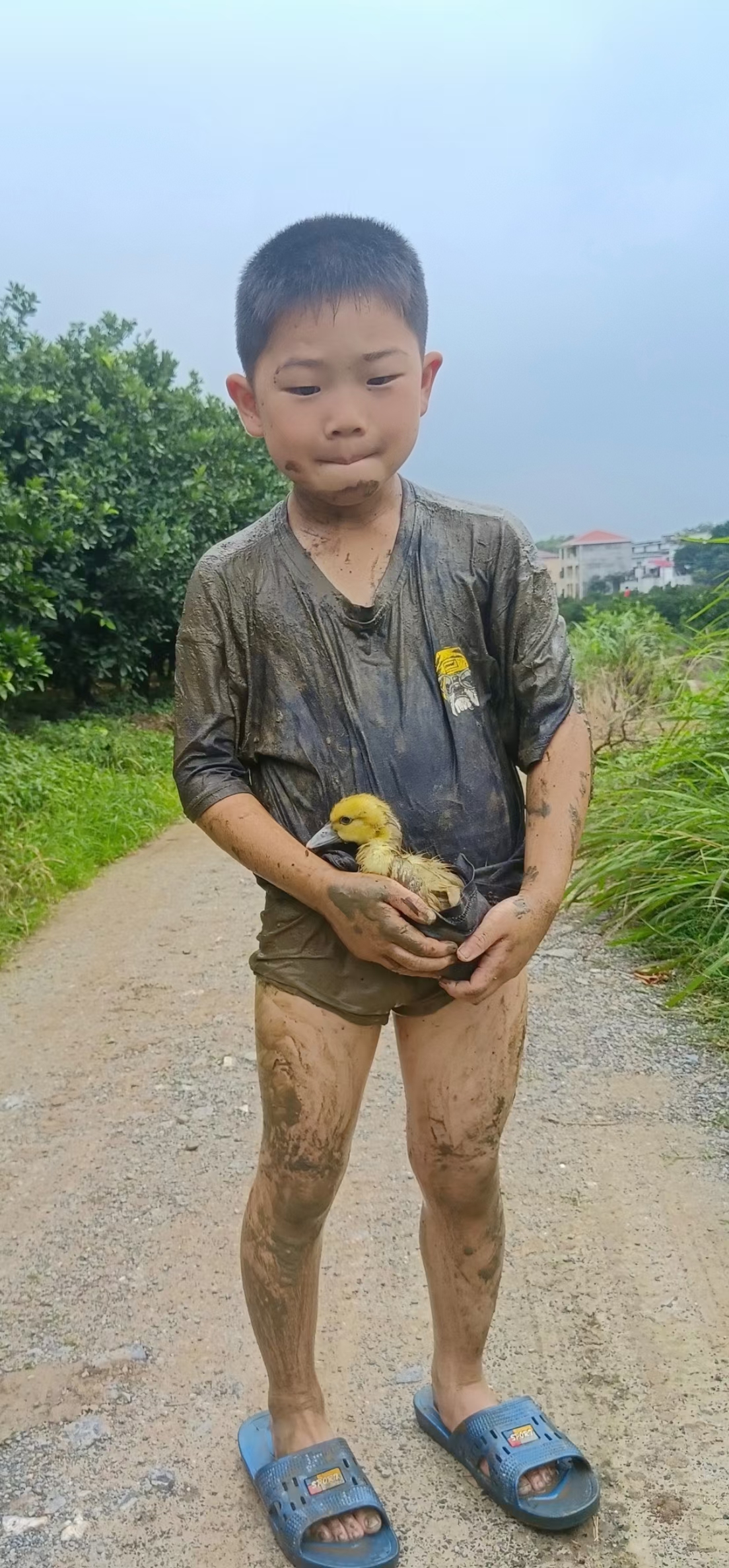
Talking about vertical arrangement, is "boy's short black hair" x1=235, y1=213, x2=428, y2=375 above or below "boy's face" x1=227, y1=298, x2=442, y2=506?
above

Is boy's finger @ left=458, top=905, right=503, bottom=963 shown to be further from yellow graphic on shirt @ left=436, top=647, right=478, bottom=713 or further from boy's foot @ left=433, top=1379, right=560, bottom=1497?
boy's foot @ left=433, top=1379, right=560, bottom=1497

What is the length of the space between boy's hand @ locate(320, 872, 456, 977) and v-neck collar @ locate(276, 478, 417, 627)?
0.41 m

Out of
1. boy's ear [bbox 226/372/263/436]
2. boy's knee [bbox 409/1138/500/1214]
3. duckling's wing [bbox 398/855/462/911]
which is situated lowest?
boy's knee [bbox 409/1138/500/1214]

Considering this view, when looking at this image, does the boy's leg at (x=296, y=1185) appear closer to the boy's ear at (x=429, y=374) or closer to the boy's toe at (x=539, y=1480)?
the boy's toe at (x=539, y=1480)

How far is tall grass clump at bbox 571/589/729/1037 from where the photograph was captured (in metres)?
4.61

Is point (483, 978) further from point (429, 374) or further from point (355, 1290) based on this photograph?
point (355, 1290)

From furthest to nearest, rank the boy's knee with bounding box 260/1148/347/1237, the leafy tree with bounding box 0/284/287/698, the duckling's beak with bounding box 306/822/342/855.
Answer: the leafy tree with bounding box 0/284/287/698, the boy's knee with bounding box 260/1148/347/1237, the duckling's beak with bounding box 306/822/342/855

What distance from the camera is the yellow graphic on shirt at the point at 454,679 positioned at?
1.89 metres

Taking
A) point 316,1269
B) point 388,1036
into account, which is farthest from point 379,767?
point 388,1036

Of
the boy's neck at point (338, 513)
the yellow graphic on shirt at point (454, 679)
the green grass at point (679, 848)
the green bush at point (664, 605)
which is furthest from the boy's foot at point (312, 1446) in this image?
the green bush at point (664, 605)

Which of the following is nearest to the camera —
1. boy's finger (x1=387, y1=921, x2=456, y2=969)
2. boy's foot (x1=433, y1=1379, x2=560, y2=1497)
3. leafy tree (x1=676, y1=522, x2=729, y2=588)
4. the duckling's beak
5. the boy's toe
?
boy's finger (x1=387, y1=921, x2=456, y2=969)

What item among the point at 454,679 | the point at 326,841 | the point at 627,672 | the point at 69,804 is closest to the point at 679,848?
the point at 454,679

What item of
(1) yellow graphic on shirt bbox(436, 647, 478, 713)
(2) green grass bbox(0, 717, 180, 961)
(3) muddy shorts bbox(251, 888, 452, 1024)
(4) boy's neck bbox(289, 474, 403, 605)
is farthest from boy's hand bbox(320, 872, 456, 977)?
(2) green grass bbox(0, 717, 180, 961)

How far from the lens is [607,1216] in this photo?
3055 millimetres
